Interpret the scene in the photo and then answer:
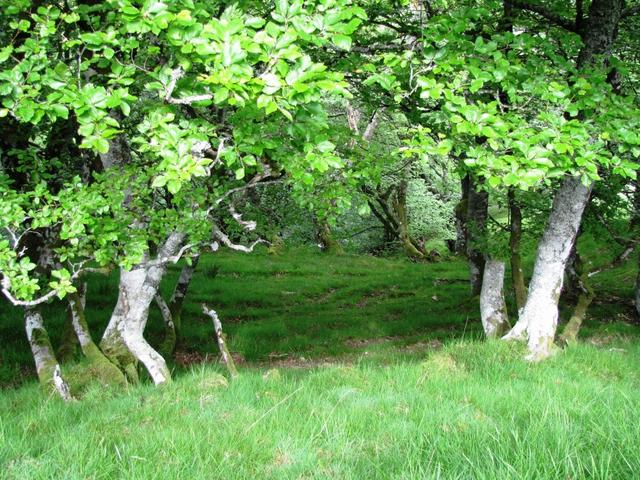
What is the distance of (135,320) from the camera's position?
9562 mm

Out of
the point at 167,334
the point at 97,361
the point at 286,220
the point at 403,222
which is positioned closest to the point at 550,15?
the point at 286,220

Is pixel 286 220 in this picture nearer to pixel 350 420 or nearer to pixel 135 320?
pixel 135 320

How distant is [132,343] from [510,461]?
7807mm

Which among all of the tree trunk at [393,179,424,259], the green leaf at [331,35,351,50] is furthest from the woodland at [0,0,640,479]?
the tree trunk at [393,179,424,259]

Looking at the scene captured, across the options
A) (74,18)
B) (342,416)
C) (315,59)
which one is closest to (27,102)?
(74,18)

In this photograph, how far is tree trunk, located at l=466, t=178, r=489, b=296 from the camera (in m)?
14.2

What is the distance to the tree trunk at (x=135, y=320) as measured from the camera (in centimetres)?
938

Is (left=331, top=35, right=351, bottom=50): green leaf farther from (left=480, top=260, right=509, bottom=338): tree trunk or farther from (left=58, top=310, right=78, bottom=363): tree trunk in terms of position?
(left=480, top=260, right=509, bottom=338): tree trunk

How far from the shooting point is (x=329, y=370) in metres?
8.55

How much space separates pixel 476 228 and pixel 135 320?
1008 cm

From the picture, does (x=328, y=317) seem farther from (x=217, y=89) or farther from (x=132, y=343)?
(x=217, y=89)

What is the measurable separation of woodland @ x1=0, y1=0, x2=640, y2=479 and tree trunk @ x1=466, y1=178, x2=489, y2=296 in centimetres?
10

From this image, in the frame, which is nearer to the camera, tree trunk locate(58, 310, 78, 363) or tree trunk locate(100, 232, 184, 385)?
tree trunk locate(100, 232, 184, 385)

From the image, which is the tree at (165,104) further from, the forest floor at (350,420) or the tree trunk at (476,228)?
the tree trunk at (476,228)
